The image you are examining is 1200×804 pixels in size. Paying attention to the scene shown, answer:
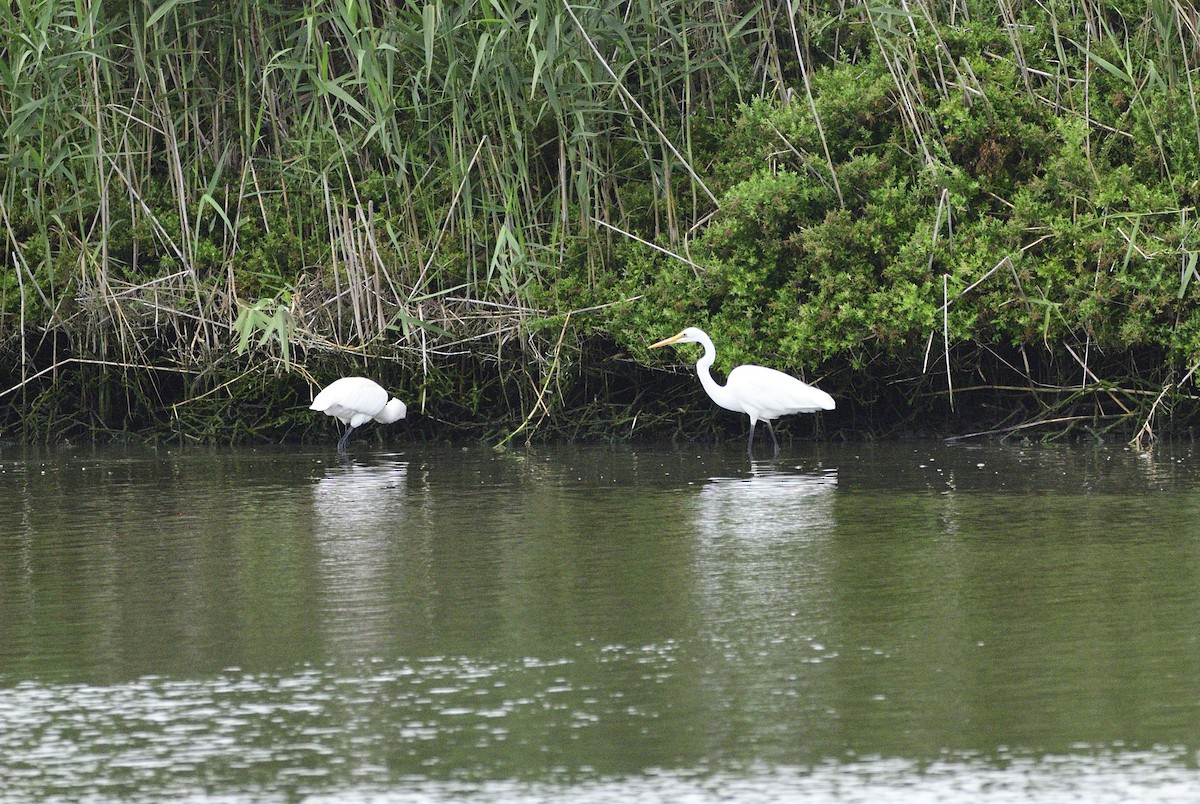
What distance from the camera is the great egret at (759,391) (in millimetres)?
11719

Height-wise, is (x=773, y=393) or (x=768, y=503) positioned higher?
(x=773, y=393)

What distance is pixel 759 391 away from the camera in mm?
11750

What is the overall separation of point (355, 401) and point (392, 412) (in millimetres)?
369

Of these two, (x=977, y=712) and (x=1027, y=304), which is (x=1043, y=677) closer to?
(x=977, y=712)

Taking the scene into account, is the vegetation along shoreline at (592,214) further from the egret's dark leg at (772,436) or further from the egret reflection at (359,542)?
the egret reflection at (359,542)

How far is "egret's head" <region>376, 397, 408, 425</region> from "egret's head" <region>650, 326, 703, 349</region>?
1.79 metres

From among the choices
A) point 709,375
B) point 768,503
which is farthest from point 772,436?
point 768,503

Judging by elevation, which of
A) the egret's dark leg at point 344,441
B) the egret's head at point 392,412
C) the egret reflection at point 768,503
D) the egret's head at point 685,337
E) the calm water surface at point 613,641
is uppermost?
the egret's head at point 685,337

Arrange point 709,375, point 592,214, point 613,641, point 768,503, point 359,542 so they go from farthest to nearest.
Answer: point 592,214, point 709,375, point 768,503, point 359,542, point 613,641

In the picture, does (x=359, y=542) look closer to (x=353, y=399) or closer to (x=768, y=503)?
(x=768, y=503)

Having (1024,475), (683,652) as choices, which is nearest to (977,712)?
(683,652)

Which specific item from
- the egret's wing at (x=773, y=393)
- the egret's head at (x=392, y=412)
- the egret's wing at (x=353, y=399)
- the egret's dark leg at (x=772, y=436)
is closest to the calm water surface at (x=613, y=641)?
the egret's wing at (x=773, y=393)

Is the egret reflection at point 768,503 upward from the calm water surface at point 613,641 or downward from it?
upward

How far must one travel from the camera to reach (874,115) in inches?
486
